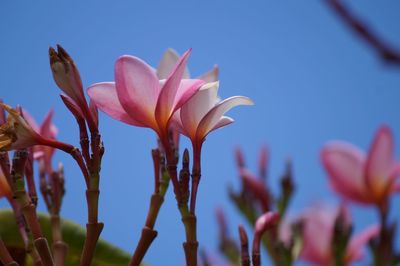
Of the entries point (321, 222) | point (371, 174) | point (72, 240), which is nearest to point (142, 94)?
point (72, 240)

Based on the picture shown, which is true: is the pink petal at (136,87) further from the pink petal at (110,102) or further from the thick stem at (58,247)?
the thick stem at (58,247)

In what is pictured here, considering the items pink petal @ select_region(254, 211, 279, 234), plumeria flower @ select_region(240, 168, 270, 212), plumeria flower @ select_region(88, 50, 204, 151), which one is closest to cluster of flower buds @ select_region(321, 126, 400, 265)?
plumeria flower @ select_region(240, 168, 270, 212)

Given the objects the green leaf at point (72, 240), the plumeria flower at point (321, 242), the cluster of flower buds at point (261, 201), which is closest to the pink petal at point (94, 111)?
the green leaf at point (72, 240)

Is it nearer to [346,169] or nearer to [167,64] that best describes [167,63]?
[167,64]

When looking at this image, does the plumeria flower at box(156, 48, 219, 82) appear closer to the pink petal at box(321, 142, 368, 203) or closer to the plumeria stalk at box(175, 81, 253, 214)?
the plumeria stalk at box(175, 81, 253, 214)

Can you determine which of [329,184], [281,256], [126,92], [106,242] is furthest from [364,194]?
[126,92]

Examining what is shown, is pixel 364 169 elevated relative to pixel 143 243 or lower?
elevated
